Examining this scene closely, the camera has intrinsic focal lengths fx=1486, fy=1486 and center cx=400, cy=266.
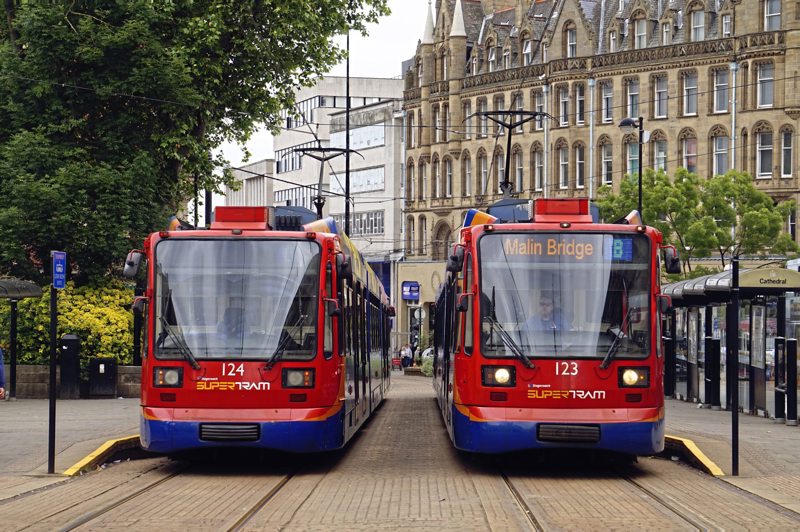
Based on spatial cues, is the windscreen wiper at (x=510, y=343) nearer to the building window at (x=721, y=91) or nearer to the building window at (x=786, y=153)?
the building window at (x=786, y=153)

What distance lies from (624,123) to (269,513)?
3378cm

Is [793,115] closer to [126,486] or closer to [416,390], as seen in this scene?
[416,390]

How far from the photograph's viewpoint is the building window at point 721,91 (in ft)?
236

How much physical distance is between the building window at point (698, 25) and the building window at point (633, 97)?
4.03 metres

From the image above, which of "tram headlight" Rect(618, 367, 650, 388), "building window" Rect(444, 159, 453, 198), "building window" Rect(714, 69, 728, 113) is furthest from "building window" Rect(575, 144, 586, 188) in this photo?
"tram headlight" Rect(618, 367, 650, 388)

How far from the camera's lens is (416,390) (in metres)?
47.9

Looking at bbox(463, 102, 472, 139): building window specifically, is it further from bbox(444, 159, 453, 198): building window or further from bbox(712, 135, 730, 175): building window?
bbox(712, 135, 730, 175): building window

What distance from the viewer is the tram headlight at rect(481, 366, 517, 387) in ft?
52.5

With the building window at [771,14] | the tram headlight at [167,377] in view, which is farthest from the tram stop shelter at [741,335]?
the building window at [771,14]

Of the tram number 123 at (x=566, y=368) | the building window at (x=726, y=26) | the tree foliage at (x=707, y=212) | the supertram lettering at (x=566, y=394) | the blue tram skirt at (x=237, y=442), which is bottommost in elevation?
the blue tram skirt at (x=237, y=442)

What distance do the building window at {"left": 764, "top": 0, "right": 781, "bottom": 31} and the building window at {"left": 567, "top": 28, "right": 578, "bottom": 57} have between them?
11.8 m

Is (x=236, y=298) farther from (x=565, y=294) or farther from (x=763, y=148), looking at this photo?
(x=763, y=148)

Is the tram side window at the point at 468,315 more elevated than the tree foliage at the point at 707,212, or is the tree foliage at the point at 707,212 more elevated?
the tree foliage at the point at 707,212

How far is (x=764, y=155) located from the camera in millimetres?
70875
